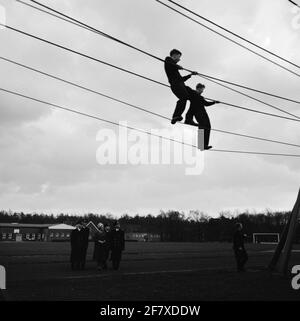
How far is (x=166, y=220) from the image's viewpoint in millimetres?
A: 148500

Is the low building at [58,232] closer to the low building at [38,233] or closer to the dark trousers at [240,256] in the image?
the low building at [38,233]

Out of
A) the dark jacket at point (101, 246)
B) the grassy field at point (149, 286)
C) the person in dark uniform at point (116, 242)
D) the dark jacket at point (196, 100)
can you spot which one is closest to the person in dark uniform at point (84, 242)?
the dark jacket at point (101, 246)

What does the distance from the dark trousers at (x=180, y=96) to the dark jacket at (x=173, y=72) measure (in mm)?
105

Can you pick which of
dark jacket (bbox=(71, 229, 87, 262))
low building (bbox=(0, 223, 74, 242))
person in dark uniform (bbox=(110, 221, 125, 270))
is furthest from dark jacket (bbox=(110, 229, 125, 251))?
low building (bbox=(0, 223, 74, 242))

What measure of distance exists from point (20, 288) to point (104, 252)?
6520mm

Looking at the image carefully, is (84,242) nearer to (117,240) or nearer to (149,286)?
(117,240)

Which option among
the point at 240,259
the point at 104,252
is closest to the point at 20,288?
the point at 104,252

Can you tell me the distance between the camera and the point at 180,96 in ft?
38.9

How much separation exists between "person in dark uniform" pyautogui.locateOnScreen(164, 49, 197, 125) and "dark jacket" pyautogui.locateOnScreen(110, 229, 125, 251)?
26.0ft

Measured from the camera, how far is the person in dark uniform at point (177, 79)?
11.3m

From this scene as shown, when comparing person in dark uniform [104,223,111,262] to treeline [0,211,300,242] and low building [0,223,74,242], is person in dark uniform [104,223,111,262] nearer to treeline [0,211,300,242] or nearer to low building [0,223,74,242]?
treeline [0,211,300,242]

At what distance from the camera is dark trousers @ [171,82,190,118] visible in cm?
1166
